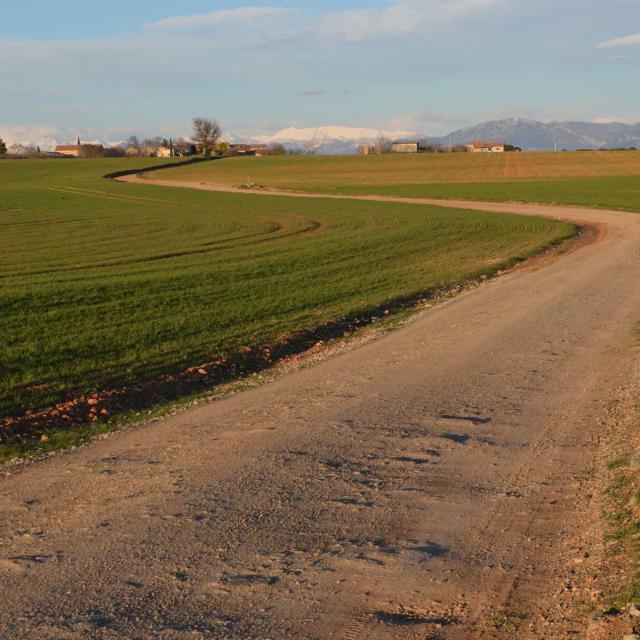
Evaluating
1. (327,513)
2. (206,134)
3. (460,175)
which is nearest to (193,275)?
(327,513)

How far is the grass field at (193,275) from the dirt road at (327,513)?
344 centimetres

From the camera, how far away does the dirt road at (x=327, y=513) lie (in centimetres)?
560

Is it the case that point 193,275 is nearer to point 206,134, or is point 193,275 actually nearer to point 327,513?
point 327,513

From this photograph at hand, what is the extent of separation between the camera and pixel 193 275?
23297mm

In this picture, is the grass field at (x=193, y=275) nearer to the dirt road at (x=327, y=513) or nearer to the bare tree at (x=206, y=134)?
the dirt road at (x=327, y=513)

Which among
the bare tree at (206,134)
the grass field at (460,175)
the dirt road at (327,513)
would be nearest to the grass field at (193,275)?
the dirt road at (327,513)

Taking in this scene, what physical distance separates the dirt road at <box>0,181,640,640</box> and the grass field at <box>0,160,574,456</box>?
11.3 feet

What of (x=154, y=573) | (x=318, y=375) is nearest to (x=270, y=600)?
(x=154, y=573)

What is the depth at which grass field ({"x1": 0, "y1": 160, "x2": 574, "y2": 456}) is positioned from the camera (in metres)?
14.2

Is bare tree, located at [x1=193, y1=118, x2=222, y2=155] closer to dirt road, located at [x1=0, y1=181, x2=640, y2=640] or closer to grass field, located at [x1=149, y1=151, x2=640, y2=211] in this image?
grass field, located at [x1=149, y1=151, x2=640, y2=211]

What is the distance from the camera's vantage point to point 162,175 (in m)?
118

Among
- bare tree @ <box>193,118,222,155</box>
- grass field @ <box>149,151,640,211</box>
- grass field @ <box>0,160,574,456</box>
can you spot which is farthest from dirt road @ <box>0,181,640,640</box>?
bare tree @ <box>193,118,222,155</box>

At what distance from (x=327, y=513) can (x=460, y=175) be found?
100361mm

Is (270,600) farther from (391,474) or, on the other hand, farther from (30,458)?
(30,458)
